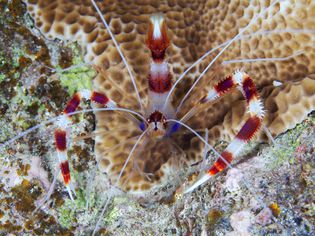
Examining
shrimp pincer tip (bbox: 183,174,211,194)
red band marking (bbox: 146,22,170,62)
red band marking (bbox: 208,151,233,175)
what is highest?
red band marking (bbox: 146,22,170,62)

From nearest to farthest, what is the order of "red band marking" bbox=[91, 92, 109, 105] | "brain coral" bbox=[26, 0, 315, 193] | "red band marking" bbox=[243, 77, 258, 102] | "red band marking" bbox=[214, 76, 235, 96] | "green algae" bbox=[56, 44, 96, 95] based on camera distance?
"red band marking" bbox=[243, 77, 258, 102] → "red band marking" bbox=[214, 76, 235, 96] → "red band marking" bbox=[91, 92, 109, 105] → "brain coral" bbox=[26, 0, 315, 193] → "green algae" bbox=[56, 44, 96, 95]

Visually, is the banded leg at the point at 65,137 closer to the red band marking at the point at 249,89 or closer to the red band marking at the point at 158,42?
the red band marking at the point at 158,42

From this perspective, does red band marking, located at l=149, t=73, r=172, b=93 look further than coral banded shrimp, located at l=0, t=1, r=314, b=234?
Yes

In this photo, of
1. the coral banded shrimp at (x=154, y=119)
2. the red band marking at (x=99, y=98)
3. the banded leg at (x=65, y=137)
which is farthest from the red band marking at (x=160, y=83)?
the banded leg at (x=65, y=137)

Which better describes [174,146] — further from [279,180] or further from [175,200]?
[279,180]

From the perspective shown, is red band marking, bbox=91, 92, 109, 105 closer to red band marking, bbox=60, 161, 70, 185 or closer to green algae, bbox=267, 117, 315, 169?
red band marking, bbox=60, 161, 70, 185

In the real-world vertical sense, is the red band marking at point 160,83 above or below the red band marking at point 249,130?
above

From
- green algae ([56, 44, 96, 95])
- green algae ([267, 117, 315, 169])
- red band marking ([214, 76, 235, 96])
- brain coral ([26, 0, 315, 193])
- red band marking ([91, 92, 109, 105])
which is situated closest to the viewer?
green algae ([267, 117, 315, 169])

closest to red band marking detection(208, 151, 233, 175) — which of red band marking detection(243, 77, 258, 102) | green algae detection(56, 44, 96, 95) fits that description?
red band marking detection(243, 77, 258, 102)

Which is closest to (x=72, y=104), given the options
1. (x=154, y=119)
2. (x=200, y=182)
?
(x=154, y=119)

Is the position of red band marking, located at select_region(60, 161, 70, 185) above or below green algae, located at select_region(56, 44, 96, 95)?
below
